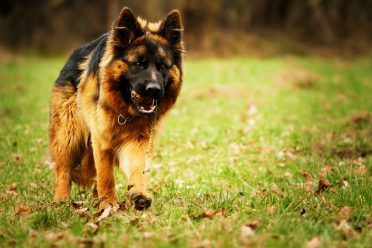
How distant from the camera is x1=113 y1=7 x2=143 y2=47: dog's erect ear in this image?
5.10 meters

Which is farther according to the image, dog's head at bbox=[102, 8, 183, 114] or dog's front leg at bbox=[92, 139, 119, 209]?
dog's front leg at bbox=[92, 139, 119, 209]

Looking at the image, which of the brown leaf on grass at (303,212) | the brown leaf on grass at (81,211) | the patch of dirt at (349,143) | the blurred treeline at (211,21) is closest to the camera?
the brown leaf on grass at (303,212)

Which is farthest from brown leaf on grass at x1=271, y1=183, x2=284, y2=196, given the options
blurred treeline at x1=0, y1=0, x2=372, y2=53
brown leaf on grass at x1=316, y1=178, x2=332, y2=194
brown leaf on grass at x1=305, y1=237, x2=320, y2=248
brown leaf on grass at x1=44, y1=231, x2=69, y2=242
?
blurred treeline at x1=0, y1=0, x2=372, y2=53

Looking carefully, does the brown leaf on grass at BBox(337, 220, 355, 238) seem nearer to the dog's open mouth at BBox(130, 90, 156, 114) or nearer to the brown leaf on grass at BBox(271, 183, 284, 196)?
the brown leaf on grass at BBox(271, 183, 284, 196)

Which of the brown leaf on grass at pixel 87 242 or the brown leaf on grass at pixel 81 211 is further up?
the brown leaf on grass at pixel 87 242

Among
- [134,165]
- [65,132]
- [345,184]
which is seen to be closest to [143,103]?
[134,165]

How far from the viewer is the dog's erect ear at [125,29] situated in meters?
5.10

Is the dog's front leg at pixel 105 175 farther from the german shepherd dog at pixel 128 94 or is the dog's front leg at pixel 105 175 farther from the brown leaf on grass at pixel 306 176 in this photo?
the brown leaf on grass at pixel 306 176

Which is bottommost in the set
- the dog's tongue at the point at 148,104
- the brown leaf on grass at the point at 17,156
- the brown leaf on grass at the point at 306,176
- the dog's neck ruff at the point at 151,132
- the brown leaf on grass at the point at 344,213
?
the brown leaf on grass at the point at 17,156

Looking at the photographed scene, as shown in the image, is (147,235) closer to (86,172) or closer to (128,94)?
(128,94)

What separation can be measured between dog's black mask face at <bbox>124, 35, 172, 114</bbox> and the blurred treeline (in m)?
18.9

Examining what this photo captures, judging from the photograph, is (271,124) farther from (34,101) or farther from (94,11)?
(94,11)

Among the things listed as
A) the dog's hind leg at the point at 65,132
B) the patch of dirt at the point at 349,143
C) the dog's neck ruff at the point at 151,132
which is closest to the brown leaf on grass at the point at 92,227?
the dog's neck ruff at the point at 151,132

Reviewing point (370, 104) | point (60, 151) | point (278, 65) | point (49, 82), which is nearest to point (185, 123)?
point (60, 151)
